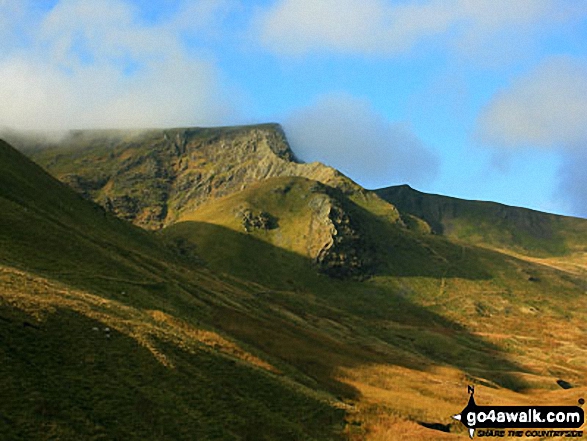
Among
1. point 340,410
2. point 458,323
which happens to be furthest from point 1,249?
point 458,323

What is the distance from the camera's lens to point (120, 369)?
32750 millimetres

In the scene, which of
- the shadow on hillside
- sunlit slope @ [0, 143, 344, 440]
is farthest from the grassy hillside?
sunlit slope @ [0, 143, 344, 440]

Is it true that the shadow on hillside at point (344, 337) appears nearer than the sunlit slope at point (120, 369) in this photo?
No

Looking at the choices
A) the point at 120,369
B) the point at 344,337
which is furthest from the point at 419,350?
the point at 120,369

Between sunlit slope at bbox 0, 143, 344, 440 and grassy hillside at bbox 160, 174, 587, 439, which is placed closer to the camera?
sunlit slope at bbox 0, 143, 344, 440

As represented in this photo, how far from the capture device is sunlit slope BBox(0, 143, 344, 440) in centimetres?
2691

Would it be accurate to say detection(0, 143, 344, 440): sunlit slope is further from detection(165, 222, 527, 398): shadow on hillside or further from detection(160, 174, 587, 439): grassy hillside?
detection(160, 174, 587, 439): grassy hillside

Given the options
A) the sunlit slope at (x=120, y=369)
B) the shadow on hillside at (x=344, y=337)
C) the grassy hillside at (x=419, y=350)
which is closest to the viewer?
the sunlit slope at (x=120, y=369)

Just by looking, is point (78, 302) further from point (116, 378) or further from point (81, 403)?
point (81, 403)

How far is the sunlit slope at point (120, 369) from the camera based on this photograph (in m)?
26.9

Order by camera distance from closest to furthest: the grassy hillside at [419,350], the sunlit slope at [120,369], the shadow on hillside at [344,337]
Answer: the sunlit slope at [120,369] < the grassy hillside at [419,350] < the shadow on hillside at [344,337]

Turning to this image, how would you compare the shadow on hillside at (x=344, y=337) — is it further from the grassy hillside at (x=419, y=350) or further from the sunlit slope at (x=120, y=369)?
the sunlit slope at (x=120, y=369)

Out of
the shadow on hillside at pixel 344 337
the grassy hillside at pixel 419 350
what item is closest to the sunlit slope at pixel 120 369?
the shadow on hillside at pixel 344 337

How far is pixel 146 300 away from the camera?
182 feet
